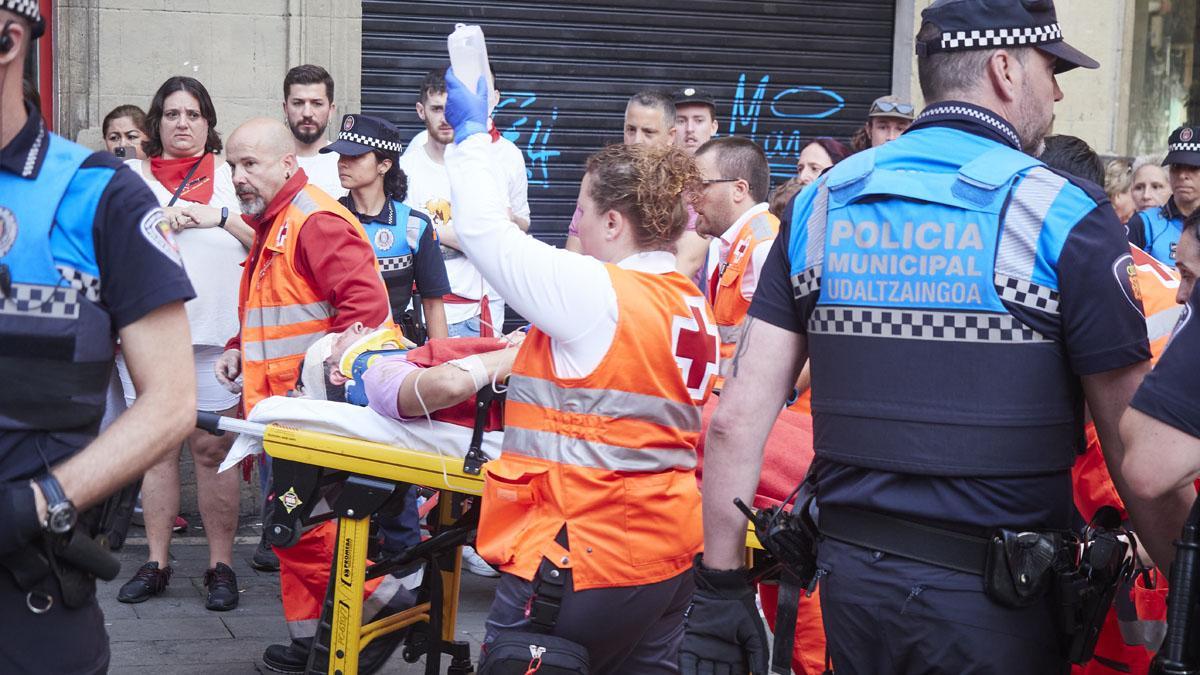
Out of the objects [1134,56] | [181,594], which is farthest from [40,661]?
[1134,56]

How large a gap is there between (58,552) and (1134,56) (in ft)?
34.7

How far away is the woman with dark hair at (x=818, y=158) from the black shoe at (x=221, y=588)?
363cm

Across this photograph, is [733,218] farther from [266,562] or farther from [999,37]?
[999,37]

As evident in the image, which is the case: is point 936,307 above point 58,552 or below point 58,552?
above

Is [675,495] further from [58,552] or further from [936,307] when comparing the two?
[58,552]

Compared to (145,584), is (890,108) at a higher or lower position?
higher

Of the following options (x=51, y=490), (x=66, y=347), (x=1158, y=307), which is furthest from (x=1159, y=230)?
(x=51, y=490)

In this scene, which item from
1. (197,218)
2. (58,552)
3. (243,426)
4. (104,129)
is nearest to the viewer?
(58,552)

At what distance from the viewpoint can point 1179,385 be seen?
7.97 feet

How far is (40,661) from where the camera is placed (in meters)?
2.46

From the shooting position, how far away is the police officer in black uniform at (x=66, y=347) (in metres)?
2.42

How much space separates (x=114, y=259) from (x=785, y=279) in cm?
135

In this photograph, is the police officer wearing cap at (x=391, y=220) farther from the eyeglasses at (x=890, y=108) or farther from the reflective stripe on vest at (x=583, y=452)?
the reflective stripe on vest at (x=583, y=452)

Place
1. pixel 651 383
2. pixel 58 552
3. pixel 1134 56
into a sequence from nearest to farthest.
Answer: pixel 58 552
pixel 651 383
pixel 1134 56
